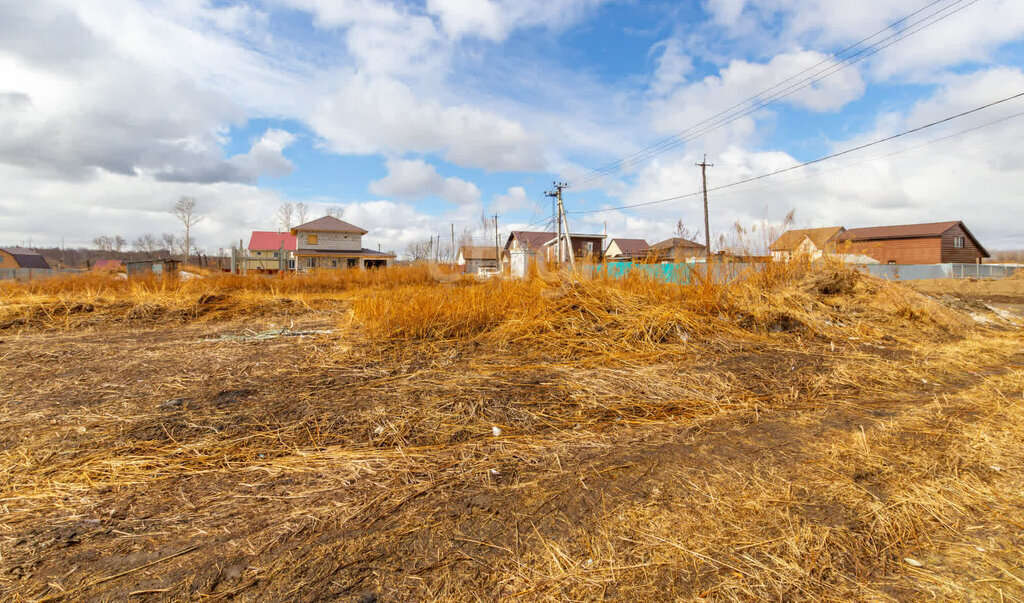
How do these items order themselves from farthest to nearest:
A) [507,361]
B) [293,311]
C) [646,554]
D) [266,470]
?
1. [293,311]
2. [507,361]
3. [266,470]
4. [646,554]

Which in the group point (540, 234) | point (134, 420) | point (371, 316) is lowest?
point (134, 420)

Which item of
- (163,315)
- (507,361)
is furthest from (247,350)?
(163,315)

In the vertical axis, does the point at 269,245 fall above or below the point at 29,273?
above

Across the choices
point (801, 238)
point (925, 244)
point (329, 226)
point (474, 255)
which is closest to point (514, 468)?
point (801, 238)

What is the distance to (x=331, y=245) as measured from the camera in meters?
40.6

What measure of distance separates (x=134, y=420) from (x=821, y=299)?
9.01 meters

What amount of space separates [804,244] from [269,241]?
4733cm

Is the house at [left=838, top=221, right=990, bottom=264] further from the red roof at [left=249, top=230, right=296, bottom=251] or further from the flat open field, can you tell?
the red roof at [left=249, top=230, right=296, bottom=251]

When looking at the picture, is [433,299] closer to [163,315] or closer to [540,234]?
[163,315]

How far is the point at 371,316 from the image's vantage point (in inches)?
230

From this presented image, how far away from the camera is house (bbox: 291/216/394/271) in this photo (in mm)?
39156

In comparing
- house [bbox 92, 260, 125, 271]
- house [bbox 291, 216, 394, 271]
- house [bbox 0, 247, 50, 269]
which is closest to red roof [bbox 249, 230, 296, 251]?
house [bbox 291, 216, 394, 271]

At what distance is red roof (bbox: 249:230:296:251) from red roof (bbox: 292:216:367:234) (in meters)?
5.14

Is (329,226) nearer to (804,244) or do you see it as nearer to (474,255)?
(474,255)
